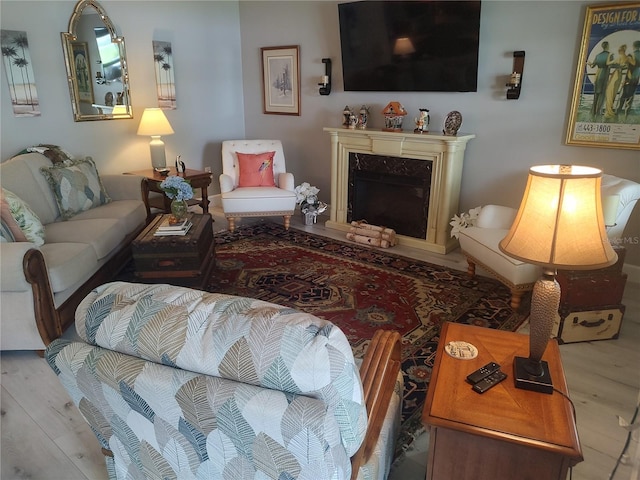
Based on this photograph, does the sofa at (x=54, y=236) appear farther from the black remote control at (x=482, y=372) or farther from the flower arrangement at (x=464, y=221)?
the flower arrangement at (x=464, y=221)

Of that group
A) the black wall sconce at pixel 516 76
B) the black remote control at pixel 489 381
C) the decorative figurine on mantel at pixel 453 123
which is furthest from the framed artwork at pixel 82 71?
the black remote control at pixel 489 381

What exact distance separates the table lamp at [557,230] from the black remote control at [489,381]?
90 millimetres

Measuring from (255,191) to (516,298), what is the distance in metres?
2.76

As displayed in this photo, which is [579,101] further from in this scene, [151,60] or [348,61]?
[151,60]

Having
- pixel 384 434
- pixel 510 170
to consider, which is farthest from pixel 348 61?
pixel 384 434

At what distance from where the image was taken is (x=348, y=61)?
4.45 meters

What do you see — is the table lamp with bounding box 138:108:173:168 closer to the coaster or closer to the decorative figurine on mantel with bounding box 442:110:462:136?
the decorative figurine on mantel with bounding box 442:110:462:136

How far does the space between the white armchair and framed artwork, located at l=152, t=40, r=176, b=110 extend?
32.5 inches

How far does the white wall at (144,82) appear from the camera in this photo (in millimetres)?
3879

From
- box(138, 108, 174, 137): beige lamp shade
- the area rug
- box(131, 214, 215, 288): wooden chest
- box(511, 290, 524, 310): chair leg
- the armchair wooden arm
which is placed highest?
box(138, 108, 174, 137): beige lamp shade

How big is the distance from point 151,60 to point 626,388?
198 inches

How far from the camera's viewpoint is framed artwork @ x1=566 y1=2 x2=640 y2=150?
10.2 ft

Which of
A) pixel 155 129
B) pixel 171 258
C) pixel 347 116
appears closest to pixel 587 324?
pixel 171 258

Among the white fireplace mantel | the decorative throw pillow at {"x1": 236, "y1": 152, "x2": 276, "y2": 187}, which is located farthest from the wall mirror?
the white fireplace mantel
